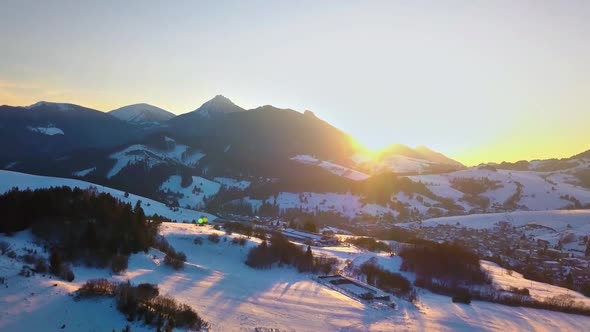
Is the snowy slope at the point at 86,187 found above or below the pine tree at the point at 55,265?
above

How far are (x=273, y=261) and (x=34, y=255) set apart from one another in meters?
33.0

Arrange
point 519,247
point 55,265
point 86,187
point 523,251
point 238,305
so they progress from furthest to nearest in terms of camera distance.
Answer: point 519,247 → point 86,187 → point 523,251 → point 238,305 → point 55,265

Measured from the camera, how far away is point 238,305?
3650cm

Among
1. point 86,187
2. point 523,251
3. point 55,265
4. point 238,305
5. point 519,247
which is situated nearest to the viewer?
point 55,265

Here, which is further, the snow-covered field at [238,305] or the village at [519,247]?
the village at [519,247]

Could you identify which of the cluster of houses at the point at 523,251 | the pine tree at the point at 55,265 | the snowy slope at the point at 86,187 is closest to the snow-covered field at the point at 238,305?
the pine tree at the point at 55,265

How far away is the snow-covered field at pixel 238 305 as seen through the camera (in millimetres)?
24594

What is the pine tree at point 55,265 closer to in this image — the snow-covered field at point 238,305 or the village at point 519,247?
the snow-covered field at point 238,305

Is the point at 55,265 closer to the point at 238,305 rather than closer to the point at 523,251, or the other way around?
the point at 238,305

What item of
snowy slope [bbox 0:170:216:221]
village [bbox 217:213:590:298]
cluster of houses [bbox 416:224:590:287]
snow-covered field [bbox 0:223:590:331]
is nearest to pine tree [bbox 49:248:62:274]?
snow-covered field [bbox 0:223:590:331]

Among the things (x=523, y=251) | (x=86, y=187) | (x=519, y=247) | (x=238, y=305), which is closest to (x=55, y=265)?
(x=238, y=305)

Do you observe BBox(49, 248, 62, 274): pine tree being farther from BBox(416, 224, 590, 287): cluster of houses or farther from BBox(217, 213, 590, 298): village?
BBox(416, 224, 590, 287): cluster of houses

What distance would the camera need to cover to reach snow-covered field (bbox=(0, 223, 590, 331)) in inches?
968

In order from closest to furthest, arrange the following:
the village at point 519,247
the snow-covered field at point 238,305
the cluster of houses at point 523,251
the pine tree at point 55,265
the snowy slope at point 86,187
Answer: the snow-covered field at point 238,305 < the pine tree at point 55,265 < the village at point 519,247 < the cluster of houses at point 523,251 < the snowy slope at point 86,187
